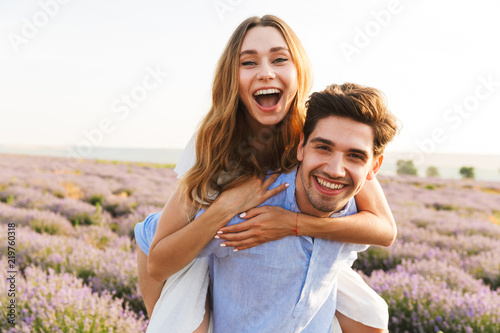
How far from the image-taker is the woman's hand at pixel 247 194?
2.10 meters

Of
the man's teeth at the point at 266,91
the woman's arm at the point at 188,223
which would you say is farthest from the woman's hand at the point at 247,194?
the man's teeth at the point at 266,91

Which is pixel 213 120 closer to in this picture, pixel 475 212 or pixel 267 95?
pixel 267 95

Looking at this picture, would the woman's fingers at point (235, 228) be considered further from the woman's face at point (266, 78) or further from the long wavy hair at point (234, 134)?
the woman's face at point (266, 78)

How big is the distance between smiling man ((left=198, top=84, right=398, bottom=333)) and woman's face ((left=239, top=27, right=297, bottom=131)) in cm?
19

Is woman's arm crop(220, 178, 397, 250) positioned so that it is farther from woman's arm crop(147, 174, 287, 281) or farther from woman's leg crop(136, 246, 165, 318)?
woman's leg crop(136, 246, 165, 318)

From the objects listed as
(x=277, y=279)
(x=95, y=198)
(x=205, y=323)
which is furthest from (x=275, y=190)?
(x=95, y=198)

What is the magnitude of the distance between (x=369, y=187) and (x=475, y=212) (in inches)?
278

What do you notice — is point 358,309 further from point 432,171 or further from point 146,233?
point 432,171

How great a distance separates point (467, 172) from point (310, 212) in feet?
69.2

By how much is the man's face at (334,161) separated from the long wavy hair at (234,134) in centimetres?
27

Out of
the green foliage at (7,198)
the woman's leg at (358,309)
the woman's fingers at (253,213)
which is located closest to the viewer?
the woman's fingers at (253,213)

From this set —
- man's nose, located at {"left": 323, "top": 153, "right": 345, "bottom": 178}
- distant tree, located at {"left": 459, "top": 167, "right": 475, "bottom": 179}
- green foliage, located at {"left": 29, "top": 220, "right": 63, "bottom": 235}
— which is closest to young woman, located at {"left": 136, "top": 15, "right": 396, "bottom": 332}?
man's nose, located at {"left": 323, "top": 153, "right": 345, "bottom": 178}

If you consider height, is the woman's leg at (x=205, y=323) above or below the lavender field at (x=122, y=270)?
above

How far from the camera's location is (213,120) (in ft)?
7.66
